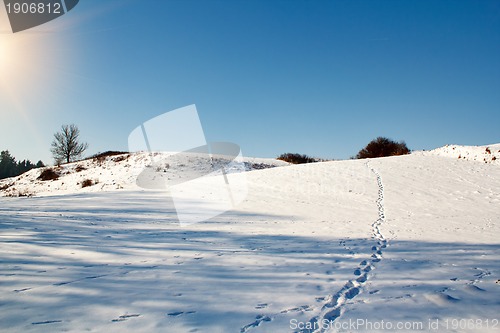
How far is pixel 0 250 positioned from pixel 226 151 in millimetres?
27257

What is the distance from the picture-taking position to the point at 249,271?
4.45 meters

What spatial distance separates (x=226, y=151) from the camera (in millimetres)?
31797

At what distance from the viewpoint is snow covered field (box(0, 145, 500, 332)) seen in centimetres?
295

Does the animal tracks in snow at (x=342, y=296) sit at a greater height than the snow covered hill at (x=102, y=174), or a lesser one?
lesser

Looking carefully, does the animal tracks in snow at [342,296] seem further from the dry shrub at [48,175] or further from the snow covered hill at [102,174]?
the dry shrub at [48,175]

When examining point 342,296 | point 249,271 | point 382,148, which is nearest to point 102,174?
point 249,271

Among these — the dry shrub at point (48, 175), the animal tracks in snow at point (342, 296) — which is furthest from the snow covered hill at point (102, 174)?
the animal tracks in snow at point (342, 296)

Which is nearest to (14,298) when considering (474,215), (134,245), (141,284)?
(141,284)

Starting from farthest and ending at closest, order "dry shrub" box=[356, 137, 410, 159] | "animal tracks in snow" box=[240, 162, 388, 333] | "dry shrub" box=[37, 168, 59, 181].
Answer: "dry shrub" box=[356, 137, 410, 159]
"dry shrub" box=[37, 168, 59, 181]
"animal tracks in snow" box=[240, 162, 388, 333]

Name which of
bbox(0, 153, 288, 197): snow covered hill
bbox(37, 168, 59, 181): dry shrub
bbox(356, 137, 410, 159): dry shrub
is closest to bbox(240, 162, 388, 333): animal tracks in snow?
bbox(0, 153, 288, 197): snow covered hill

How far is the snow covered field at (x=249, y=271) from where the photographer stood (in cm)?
295

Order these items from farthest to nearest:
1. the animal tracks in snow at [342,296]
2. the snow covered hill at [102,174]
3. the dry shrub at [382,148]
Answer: the dry shrub at [382,148]
the snow covered hill at [102,174]
the animal tracks in snow at [342,296]

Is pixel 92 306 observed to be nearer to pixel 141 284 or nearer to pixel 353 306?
pixel 141 284

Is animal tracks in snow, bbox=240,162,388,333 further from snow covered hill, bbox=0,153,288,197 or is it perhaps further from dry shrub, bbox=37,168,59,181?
dry shrub, bbox=37,168,59,181
